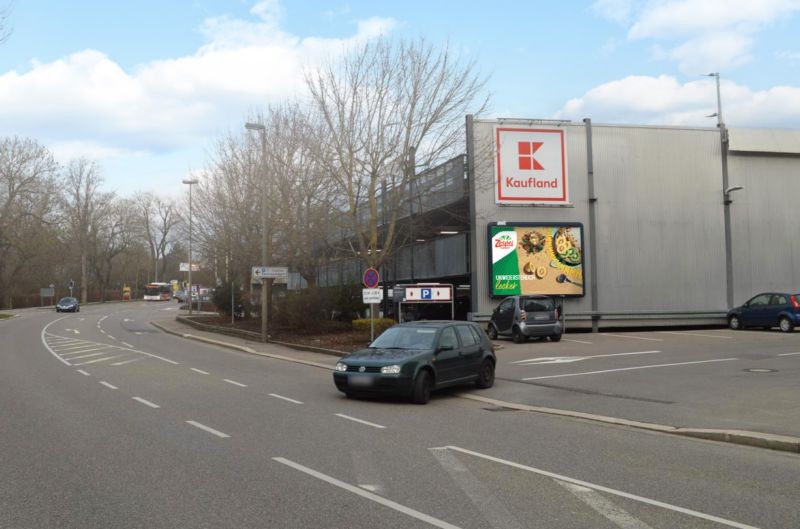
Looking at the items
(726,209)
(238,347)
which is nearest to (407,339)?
(238,347)

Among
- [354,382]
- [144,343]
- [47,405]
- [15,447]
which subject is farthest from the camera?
[144,343]

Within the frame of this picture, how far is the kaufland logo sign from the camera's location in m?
28.1

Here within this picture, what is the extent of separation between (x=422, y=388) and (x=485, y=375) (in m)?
2.54

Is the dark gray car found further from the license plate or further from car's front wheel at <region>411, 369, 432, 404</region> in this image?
the license plate

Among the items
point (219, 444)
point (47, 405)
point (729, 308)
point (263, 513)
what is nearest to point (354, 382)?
point (219, 444)

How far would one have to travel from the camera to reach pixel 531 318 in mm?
23875

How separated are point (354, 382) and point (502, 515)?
6.69 m

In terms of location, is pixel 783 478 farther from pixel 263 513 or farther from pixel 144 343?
pixel 144 343

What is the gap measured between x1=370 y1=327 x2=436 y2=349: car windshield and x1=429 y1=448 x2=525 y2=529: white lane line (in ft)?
16.1

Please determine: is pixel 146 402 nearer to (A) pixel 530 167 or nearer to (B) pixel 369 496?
(B) pixel 369 496

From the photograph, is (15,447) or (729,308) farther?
(729,308)

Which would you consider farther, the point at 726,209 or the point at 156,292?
the point at 156,292

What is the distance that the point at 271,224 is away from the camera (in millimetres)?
30344

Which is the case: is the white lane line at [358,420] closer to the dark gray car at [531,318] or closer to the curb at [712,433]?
the curb at [712,433]
